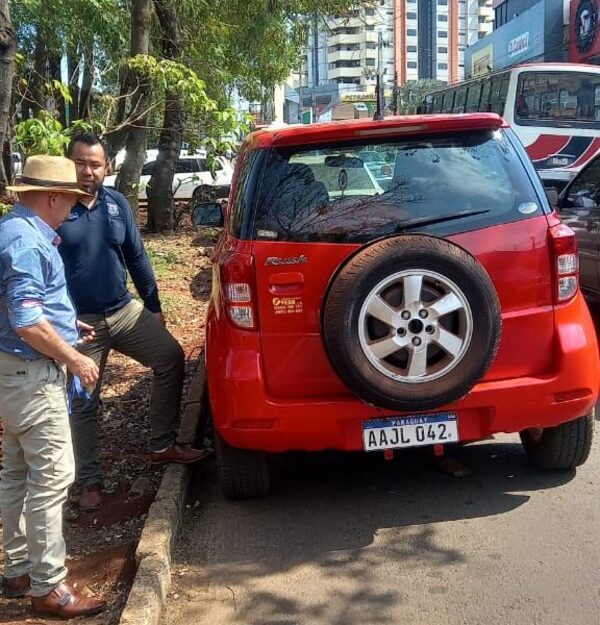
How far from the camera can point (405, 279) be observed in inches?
132

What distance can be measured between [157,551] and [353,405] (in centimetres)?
111

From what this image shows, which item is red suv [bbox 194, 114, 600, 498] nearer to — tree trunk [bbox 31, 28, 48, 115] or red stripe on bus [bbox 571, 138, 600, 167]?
tree trunk [bbox 31, 28, 48, 115]

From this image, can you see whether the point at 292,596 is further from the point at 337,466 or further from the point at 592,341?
the point at 592,341

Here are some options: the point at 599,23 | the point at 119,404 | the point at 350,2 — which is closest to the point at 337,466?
the point at 119,404

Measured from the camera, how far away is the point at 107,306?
4094 millimetres

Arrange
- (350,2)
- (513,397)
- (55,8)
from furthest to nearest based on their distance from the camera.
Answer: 1. (350,2)
2. (55,8)
3. (513,397)

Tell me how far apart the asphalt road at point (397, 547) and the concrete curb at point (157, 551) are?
101mm

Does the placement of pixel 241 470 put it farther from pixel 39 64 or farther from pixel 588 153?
pixel 588 153

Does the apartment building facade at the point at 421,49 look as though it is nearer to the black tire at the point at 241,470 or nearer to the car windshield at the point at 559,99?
the car windshield at the point at 559,99

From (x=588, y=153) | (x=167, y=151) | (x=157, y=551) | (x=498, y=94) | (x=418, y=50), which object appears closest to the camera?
(x=157, y=551)

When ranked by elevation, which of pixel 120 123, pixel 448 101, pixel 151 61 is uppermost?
pixel 448 101

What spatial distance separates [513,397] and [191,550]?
1.74 m

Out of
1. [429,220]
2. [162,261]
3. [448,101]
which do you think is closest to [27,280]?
[429,220]

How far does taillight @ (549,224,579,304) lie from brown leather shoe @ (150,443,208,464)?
7.20 feet
